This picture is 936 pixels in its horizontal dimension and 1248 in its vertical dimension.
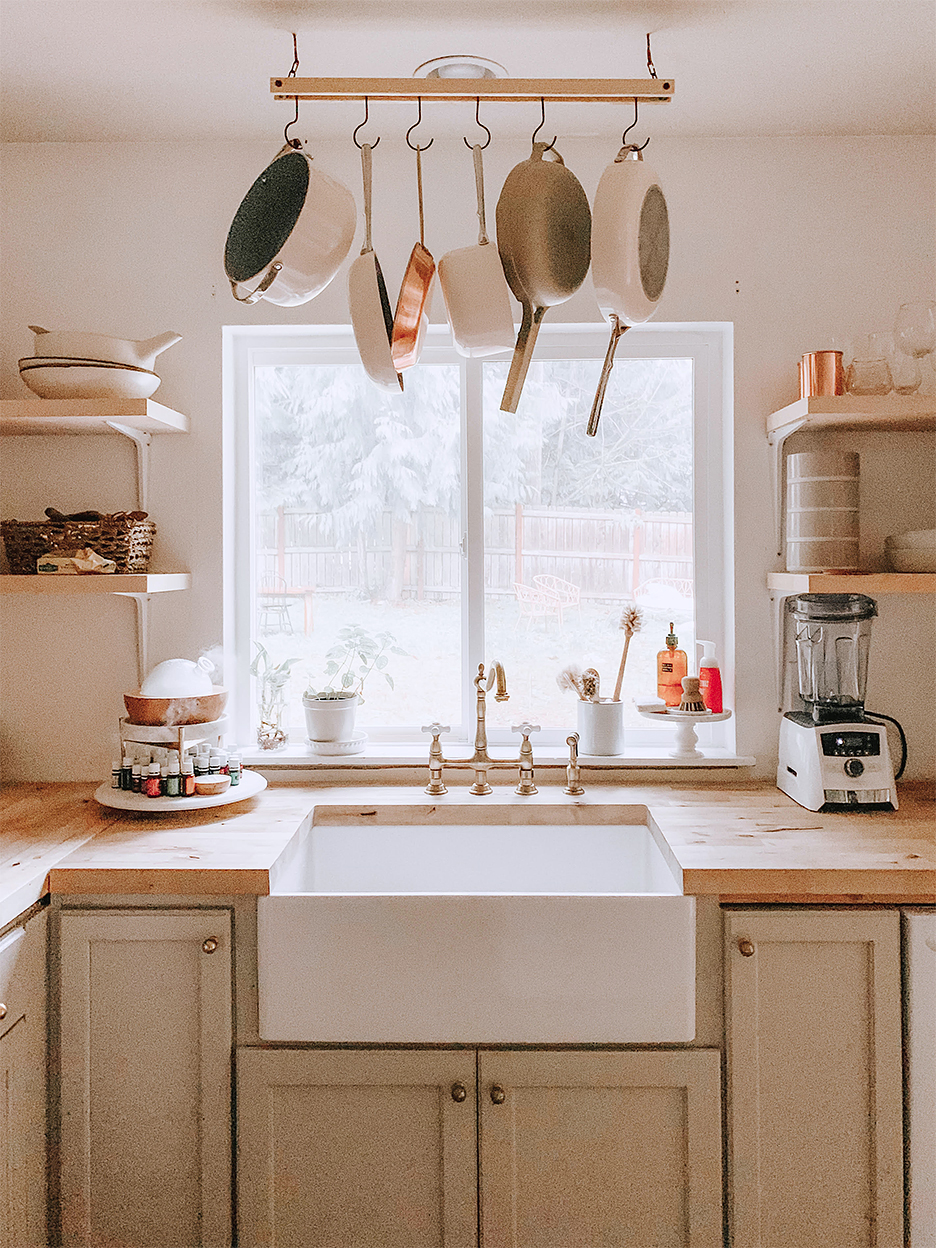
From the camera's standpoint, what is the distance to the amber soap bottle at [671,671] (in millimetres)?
2219

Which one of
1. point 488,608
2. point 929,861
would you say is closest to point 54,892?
point 488,608

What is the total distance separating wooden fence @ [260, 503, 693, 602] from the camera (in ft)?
7.54

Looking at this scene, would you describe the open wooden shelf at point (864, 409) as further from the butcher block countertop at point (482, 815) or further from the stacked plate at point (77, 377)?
the stacked plate at point (77, 377)

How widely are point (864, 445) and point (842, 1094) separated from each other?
138 centimetres

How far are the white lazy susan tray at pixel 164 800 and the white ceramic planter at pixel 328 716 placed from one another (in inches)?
9.1

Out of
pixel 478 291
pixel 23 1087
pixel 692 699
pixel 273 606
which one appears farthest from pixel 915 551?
pixel 23 1087

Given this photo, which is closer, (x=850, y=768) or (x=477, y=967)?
(x=477, y=967)

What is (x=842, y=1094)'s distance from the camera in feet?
4.97

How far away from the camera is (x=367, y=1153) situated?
154 centimetres

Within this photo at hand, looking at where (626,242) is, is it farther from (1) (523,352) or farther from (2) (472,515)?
(2) (472,515)

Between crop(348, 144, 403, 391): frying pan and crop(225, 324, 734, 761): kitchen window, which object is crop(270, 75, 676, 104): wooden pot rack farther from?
crop(225, 324, 734, 761): kitchen window

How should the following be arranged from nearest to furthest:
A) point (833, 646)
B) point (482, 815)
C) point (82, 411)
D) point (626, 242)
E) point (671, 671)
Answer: point (626, 242), point (82, 411), point (482, 815), point (833, 646), point (671, 671)

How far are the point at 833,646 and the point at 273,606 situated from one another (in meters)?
1.35

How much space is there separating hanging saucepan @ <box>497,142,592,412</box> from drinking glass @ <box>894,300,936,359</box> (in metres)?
0.87
